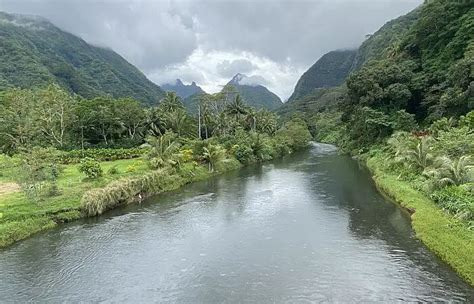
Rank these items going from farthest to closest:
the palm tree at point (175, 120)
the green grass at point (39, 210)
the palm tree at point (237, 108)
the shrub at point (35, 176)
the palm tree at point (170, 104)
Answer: the palm tree at point (237, 108) < the palm tree at point (170, 104) < the palm tree at point (175, 120) < the shrub at point (35, 176) < the green grass at point (39, 210)

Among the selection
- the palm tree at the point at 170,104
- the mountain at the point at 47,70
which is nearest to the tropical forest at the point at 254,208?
the palm tree at the point at 170,104

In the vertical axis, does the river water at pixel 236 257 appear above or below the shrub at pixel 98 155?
below

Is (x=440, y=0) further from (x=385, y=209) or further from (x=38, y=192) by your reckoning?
(x=38, y=192)

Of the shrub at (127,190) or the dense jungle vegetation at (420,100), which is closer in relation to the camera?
A: the shrub at (127,190)

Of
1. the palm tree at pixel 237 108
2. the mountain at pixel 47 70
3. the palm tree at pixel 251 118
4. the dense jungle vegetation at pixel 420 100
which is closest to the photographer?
the dense jungle vegetation at pixel 420 100

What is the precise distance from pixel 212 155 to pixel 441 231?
121 ft

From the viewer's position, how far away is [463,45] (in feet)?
217

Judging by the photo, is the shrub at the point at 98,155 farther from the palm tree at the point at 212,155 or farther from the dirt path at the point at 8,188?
the dirt path at the point at 8,188

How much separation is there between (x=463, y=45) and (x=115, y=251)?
212ft

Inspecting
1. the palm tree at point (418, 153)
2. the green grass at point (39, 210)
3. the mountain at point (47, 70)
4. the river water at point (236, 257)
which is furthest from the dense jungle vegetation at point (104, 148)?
the mountain at point (47, 70)

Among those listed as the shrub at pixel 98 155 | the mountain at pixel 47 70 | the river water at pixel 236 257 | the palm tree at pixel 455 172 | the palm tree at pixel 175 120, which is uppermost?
the mountain at pixel 47 70

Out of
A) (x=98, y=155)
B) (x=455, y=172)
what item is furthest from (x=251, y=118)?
(x=455, y=172)

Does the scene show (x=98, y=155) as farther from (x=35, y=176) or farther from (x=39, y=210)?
(x=39, y=210)

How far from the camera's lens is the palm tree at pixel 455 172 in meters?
28.2
